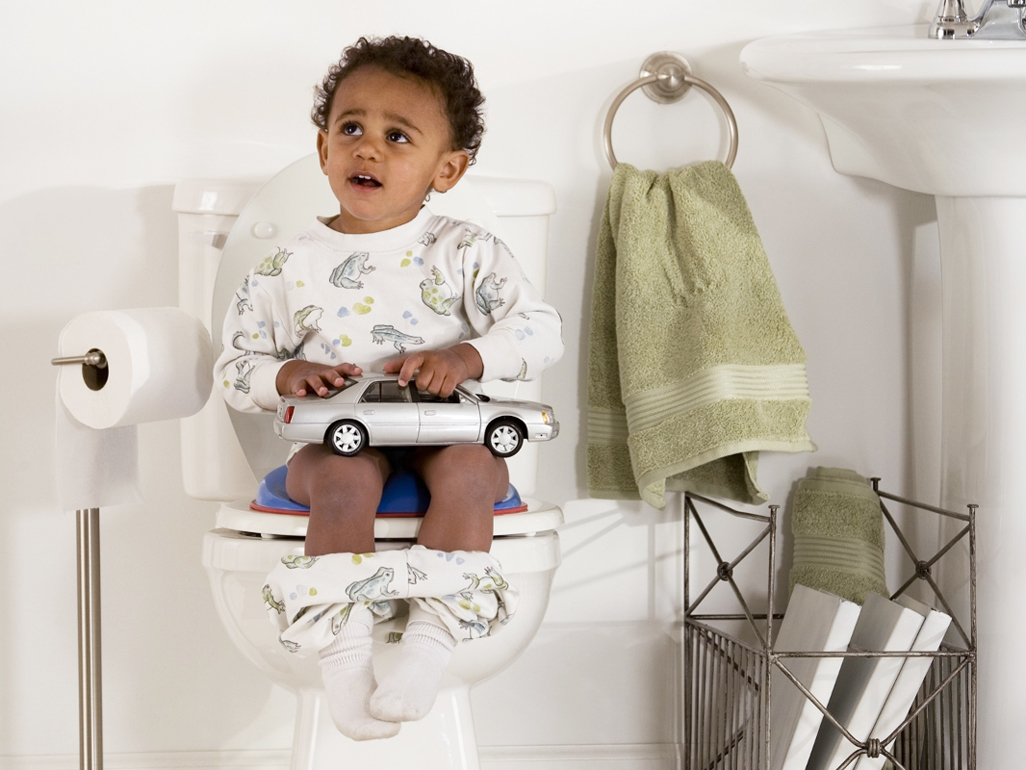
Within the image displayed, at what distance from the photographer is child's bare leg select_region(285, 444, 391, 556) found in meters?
0.88

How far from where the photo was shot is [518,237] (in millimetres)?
1289

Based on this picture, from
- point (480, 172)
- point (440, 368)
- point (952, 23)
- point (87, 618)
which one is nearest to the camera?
point (440, 368)

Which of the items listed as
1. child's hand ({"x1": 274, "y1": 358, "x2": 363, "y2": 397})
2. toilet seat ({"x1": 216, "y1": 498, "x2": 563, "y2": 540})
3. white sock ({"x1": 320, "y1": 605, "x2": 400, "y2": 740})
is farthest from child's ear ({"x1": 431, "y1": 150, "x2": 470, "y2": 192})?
white sock ({"x1": 320, "y1": 605, "x2": 400, "y2": 740})

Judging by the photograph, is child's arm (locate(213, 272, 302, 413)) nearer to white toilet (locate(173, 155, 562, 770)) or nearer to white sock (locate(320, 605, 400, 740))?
white toilet (locate(173, 155, 562, 770))

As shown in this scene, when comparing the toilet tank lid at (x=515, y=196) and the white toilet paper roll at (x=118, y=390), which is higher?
the toilet tank lid at (x=515, y=196)

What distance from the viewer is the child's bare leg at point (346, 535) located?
82 cm

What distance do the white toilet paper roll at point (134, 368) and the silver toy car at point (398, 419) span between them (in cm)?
15

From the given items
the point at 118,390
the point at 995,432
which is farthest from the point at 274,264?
the point at 995,432

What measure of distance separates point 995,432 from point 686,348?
35 cm

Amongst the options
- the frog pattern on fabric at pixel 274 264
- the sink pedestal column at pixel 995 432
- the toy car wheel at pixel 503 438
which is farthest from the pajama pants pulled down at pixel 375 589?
the sink pedestal column at pixel 995 432

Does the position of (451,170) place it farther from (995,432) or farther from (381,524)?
(995,432)

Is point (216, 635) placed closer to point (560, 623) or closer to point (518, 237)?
point (560, 623)

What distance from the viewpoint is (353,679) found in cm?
84

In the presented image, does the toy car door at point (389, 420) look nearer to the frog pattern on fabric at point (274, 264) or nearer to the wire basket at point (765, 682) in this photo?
the frog pattern on fabric at point (274, 264)
